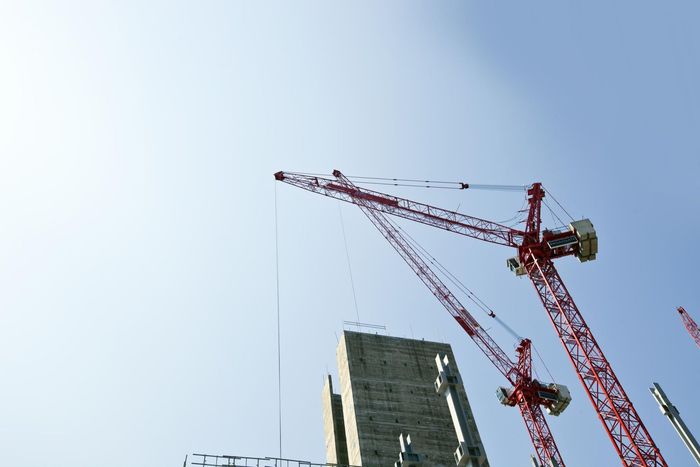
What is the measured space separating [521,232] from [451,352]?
28056 millimetres

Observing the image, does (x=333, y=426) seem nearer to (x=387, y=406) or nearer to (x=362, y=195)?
(x=387, y=406)

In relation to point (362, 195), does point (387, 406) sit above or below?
below

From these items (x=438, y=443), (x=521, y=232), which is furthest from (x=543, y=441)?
(x=521, y=232)

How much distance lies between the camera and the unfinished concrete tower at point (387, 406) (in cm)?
6650

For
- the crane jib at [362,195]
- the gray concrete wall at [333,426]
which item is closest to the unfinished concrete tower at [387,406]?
the gray concrete wall at [333,426]

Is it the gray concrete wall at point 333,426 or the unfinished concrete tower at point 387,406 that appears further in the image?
the gray concrete wall at point 333,426

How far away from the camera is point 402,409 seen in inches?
2808

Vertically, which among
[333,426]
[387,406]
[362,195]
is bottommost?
[387,406]

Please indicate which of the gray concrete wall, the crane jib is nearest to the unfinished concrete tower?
the gray concrete wall

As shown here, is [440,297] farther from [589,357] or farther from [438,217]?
[589,357]

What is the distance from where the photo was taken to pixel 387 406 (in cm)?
7100

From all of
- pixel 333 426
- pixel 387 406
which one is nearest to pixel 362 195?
pixel 387 406

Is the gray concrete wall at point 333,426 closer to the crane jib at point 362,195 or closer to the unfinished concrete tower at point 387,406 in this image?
the unfinished concrete tower at point 387,406

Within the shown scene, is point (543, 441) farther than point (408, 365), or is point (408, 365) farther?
point (408, 365)
